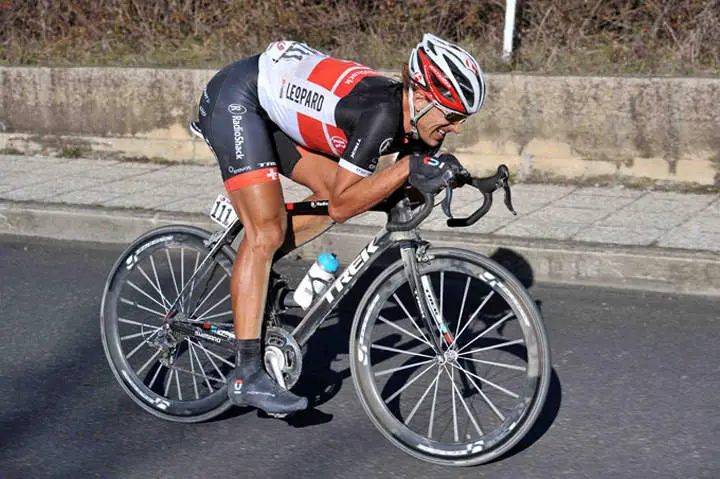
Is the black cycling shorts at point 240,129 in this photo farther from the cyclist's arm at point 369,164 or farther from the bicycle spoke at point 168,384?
the bicycle spoke at point 168,384

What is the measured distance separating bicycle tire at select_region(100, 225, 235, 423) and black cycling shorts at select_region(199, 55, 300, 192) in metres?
0.46

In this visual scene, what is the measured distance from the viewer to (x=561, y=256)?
671 centimetres

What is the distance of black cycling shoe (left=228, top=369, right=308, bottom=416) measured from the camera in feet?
14.6

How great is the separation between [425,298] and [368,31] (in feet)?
21.2

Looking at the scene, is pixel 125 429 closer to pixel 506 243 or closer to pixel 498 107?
pixel 506 243

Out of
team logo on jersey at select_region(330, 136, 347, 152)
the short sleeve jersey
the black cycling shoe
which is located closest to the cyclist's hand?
the short sleeve jersey

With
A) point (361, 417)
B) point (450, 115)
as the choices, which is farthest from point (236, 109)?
point (361, 417)

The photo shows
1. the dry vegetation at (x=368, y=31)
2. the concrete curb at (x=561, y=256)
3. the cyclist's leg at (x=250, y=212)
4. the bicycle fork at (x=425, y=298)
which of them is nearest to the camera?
the bicycle fork at (x=425, y=298)

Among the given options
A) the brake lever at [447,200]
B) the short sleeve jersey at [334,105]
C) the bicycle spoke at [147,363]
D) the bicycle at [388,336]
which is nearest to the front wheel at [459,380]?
the bicycle at [388,336]

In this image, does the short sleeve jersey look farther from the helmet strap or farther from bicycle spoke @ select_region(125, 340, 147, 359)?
bicycle spoke @ select_region(125, 340, 147, 359)

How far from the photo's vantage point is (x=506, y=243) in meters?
6.91

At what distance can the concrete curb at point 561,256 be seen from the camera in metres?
6.39

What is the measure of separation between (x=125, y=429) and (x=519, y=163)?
4.88 m

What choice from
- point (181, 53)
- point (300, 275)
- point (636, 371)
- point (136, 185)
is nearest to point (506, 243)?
point (300, 275)
